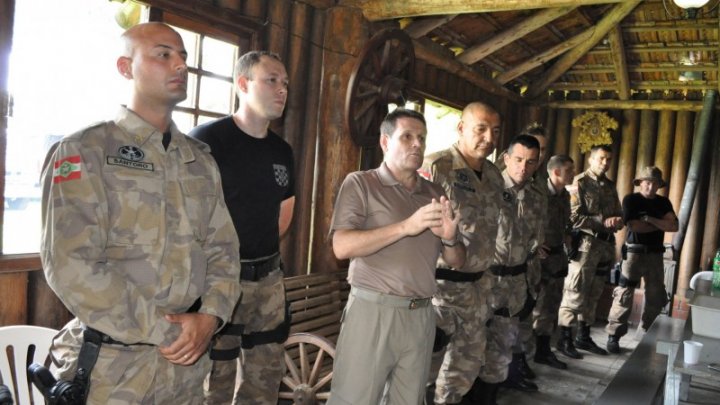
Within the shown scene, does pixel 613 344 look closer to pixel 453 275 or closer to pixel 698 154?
pixel 698 154

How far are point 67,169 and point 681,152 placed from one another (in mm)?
8696

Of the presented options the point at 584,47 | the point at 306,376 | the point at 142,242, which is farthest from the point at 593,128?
the point at 142,242

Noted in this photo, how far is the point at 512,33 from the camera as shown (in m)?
6.42

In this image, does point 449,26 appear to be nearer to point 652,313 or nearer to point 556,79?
point 556,79

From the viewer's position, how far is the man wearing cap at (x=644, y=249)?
237 inches

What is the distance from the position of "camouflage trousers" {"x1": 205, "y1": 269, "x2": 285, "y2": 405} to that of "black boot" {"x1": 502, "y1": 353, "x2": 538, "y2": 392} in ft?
8.51

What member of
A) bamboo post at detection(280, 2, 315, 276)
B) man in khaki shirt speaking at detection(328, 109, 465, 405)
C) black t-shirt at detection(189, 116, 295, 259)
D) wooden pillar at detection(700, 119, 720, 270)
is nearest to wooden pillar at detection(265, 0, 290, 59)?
bamboo post at detection(280, 2, 315, 276)

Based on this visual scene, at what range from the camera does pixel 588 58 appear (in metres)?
8.41

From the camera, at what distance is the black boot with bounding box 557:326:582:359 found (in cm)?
562

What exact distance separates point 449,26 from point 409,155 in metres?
4.01

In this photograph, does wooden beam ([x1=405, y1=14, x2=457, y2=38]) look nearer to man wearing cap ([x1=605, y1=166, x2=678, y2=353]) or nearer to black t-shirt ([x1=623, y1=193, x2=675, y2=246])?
man wearing cap ([x1=605, y1=166, x2=678, y2=353])

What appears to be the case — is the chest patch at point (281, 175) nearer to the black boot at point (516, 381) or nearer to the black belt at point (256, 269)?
the black belt at point (256, 269)

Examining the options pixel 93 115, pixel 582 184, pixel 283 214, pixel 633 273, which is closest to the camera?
pixel 283 214

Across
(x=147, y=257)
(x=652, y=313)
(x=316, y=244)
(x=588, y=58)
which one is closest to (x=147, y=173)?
(x=147, y=257)
